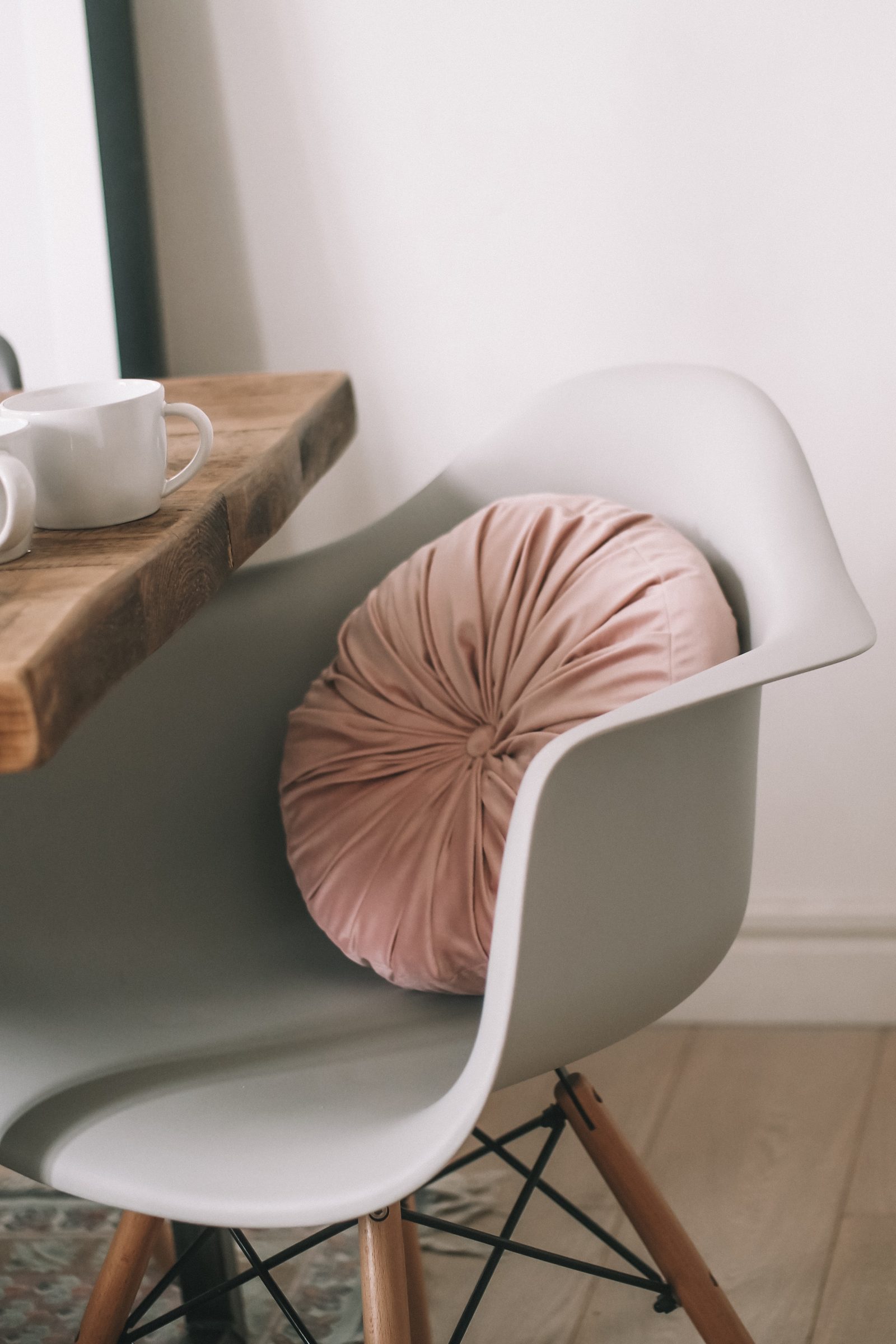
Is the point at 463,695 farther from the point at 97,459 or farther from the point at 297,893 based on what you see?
the point at 97,459

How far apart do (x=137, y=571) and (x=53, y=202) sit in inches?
37.2

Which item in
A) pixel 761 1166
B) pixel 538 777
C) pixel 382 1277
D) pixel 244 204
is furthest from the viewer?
pixel 244 204

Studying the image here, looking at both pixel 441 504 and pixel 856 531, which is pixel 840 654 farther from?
pixel 856 531

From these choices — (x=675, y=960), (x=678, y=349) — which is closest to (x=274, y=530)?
(x=675, y=960)

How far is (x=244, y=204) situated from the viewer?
1498 mm

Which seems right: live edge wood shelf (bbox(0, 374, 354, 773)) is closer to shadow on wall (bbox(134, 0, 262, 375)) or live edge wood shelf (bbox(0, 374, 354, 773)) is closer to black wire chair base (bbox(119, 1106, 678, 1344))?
black wire chair base (bbox(119, 1106, 678, 1344))

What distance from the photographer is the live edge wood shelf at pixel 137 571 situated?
517mm

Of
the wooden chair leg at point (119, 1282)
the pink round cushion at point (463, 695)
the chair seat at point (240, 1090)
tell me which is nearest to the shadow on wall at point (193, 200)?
the pink round cushion at point (463, 695)

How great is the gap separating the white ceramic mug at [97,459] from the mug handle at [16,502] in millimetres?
43

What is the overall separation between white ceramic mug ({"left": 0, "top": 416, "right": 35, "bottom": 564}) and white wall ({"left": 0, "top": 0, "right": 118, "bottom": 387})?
821 mm

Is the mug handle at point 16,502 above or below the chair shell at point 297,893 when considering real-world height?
above

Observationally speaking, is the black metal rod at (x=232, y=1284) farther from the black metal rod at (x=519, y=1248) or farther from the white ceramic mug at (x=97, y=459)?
the white ceramic mug at (x=97, y=459)

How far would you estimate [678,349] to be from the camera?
1443 mm

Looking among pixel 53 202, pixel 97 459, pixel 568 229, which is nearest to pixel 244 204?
pixel 53 202
